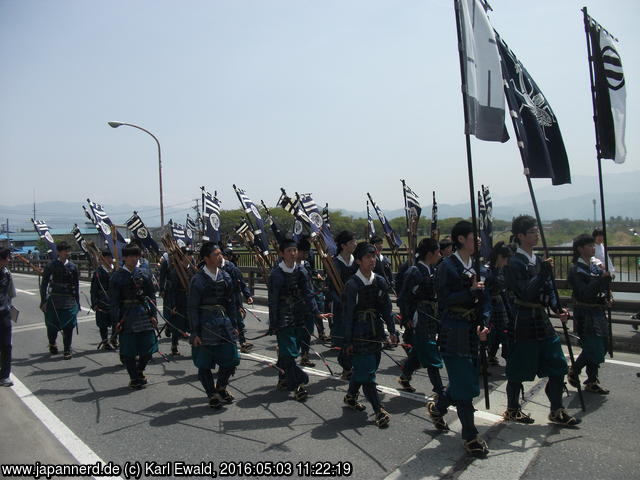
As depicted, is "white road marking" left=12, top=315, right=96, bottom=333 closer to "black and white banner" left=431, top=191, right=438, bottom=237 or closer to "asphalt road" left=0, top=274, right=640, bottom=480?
"asphalt road" left=0, top=274, right=640, bottom=480

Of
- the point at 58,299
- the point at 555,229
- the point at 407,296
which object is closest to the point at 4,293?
the point at 58,299

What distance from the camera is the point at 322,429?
15.4 feet

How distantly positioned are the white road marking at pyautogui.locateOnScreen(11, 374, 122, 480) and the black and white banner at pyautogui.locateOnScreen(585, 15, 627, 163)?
682cm

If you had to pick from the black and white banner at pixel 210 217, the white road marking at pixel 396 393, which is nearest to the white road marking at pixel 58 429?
the white road marking at pixel 396 393

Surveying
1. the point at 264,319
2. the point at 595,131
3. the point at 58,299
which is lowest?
the point at 264,319

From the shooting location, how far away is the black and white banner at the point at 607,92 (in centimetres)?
620

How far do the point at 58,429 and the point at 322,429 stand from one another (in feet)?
9.01

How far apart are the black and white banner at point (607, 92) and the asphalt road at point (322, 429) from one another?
3.04m

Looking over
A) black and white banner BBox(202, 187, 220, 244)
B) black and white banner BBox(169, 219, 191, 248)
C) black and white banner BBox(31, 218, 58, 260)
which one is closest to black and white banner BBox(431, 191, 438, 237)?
black and white banner BBox(202, 187, 220, 244)

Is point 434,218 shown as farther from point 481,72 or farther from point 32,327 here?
point 32,327

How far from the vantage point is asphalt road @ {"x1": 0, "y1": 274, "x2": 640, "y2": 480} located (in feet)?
12.8

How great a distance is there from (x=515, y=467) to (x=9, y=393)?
20.4 ft

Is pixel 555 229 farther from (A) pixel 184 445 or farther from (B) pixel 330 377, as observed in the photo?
(A) pixel 184 445

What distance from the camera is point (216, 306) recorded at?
5.56 m
